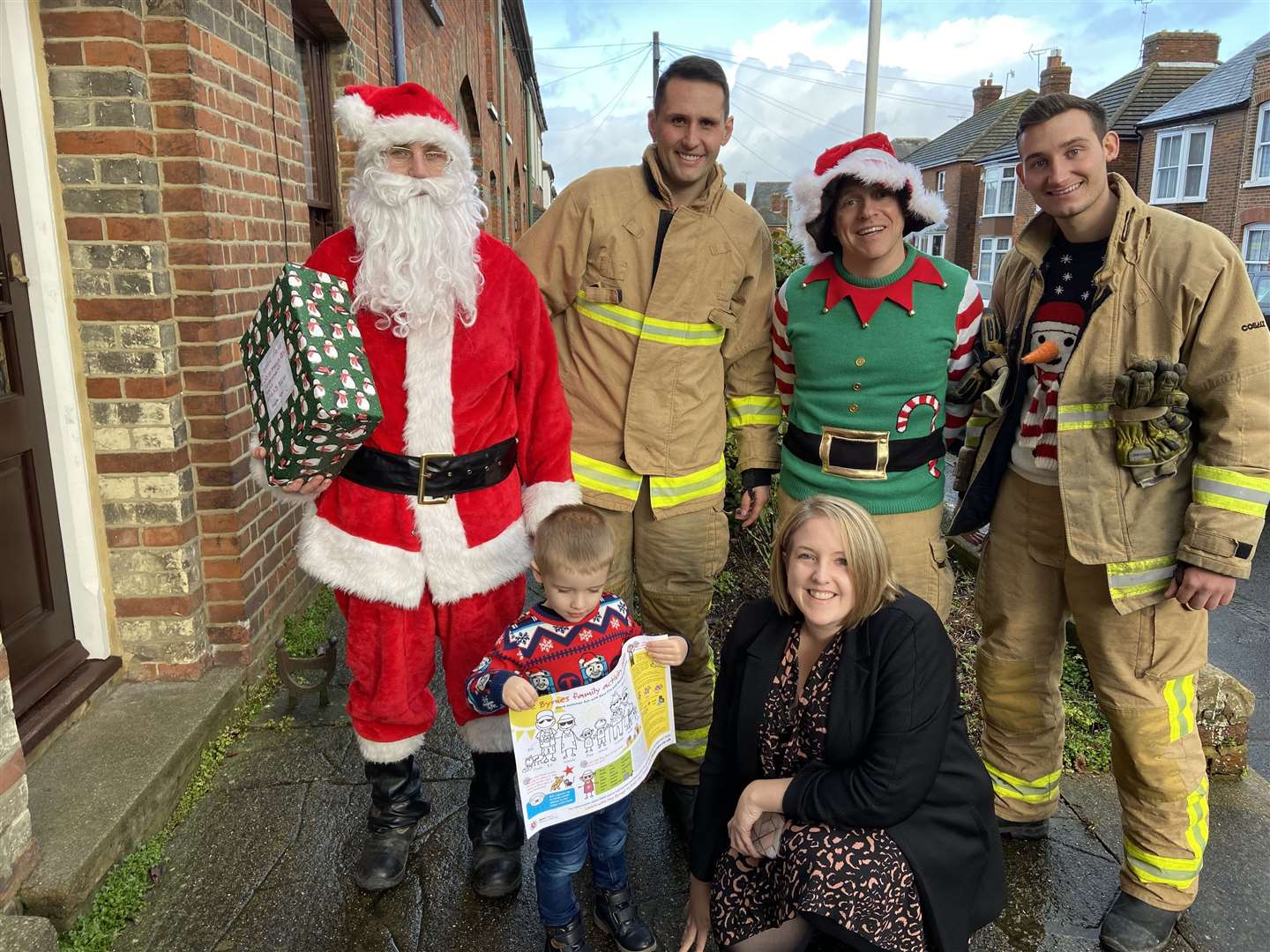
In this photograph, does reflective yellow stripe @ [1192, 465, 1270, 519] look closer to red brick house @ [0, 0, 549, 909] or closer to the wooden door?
red brick house @ [0, 0, 549, 909]

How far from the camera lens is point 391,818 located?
264 centimetres

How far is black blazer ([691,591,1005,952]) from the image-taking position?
77.7 inches

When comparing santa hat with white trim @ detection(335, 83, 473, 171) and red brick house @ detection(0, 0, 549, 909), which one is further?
red brick house @ detection(0, 0, 549, 909)

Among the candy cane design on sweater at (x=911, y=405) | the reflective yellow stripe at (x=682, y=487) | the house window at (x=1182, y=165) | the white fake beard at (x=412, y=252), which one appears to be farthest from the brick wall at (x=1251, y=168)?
the white fake beard at (x=412, y=252)

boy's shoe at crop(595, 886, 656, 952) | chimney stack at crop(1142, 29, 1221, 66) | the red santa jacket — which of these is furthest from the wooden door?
chimney stack at crop(1142, 29, 1221, 66)

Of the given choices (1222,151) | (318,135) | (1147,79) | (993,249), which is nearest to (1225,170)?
(1222,151)

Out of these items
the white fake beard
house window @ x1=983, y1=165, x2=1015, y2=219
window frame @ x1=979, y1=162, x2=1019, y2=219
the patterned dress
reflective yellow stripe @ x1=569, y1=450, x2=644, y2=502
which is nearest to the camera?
the patterned dress

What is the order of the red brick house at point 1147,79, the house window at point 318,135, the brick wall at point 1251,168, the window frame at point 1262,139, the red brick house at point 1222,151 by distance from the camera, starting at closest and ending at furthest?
the house window at point 318,135 → the brick wall at point 1251,168 → the window frame at point 1262,139 → the red brick house at point 1222,151 → the red brick house at point 1147,79

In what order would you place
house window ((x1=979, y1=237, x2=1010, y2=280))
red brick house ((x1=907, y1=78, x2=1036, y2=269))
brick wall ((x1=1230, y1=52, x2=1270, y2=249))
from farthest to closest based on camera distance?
red brick house ((x1=907, y1=78, x2=1036, y2=269)), house window ((x1=979, y1=237, x2=1010, y2=280)), brick wall ((x1=1230, y1=52, x2=1270, y2=249))

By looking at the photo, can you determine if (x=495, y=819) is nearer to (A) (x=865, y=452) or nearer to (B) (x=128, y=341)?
(A) (x=865, y=452)

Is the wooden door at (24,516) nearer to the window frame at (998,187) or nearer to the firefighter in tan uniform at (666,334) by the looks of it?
the firefighter in tan uniform at (666,334)

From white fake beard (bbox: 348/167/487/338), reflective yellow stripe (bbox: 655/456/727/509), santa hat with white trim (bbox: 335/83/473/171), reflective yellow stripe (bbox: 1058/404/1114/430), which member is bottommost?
reflective yellow stripe (bbox: 655/456/727/509)

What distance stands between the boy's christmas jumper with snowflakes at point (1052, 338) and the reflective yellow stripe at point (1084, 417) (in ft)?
0.19

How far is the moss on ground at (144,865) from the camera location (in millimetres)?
2324
